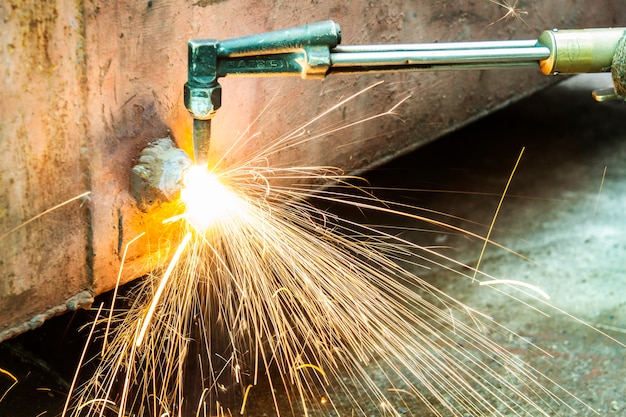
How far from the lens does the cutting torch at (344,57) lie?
5.41 feet

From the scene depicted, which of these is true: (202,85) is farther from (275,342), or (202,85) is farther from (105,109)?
(275,342)

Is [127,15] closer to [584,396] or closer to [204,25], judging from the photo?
[204,25]

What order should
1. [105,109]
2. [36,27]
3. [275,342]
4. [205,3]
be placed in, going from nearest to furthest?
1. [36,27]
2. [105,109]
3. [205,3]
4. [275,342]

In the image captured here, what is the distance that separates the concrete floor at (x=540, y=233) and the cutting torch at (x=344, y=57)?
2.61ft

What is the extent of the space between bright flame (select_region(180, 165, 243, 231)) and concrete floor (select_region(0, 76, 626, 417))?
0.58 metres

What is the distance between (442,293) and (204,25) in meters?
1.13

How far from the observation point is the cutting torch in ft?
5.41

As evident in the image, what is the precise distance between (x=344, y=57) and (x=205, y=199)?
499 mm

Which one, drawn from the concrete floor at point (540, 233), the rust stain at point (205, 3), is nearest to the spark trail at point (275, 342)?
the concrete floor at point (540, 233)

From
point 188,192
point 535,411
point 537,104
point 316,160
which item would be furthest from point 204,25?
point 537,104

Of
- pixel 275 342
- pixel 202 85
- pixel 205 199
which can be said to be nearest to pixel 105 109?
pixel 202 85

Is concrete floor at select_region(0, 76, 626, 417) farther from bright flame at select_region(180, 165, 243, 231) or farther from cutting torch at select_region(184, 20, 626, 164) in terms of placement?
cutting torch at select_region(184, 20, 626, 164)

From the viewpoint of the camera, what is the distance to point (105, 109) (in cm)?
167

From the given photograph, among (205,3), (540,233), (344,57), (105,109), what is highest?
(205,3)
